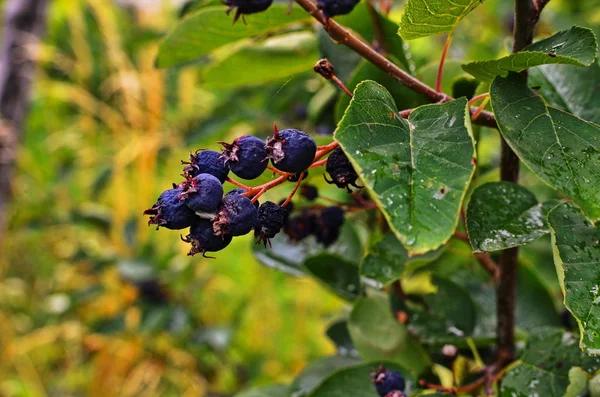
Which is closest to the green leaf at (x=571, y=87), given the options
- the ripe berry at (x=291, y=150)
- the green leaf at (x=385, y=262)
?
the green leaf at (x=385, y=262)

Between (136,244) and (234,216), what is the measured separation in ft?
4.82

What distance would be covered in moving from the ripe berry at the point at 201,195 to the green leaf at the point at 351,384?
0.30 m

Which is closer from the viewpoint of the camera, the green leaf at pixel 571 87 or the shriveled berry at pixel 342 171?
the shriveled berry at pixel 342 171

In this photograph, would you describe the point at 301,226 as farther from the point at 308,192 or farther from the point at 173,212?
the point at 173,212

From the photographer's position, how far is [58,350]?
281 centimetres

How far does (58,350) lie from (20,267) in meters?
0.87

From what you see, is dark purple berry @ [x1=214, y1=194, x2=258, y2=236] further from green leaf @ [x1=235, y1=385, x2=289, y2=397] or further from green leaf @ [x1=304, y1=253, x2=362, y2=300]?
green leaf @ [x1=235, y1=385, x2=289, y2=397]

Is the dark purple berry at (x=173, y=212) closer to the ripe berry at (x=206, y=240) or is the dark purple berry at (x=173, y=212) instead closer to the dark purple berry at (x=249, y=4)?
the ripe berry at (x=206, y=240)

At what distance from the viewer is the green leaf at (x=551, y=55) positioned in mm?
476

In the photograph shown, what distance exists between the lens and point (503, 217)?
22.3 inches

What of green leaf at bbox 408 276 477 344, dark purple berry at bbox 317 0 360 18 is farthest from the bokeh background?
dark purple berry at bbox 317 0 360 18

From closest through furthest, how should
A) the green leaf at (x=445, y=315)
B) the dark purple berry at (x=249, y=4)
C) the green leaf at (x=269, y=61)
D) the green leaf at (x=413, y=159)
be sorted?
the green leaf at (x=413, y=159) → the dark purple berry at (x=249, y=4) → the green leaf at (x=445, y=315) → the green leaf at (x=269, y=61)

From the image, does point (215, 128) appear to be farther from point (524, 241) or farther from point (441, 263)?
point (524, 241)

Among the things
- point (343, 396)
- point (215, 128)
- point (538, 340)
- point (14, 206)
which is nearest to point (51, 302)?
point (14, 206)
